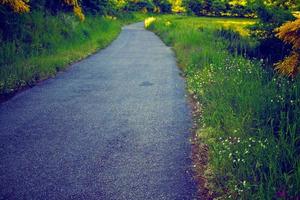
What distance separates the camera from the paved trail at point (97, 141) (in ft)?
A: 13.9

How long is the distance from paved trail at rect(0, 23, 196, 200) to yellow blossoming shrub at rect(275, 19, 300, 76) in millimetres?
2094

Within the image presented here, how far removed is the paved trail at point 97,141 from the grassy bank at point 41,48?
644mm

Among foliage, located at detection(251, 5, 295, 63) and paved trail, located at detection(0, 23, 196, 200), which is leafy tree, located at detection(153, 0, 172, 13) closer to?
paved trail, located at detection(0, 23, 196, 200)

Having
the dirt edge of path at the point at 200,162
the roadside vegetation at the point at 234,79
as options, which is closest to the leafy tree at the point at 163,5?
the roadside vegetation at the point at 234,79

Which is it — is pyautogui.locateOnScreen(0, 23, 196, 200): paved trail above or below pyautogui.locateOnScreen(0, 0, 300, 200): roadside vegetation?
below

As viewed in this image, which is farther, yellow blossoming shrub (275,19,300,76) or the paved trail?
yellow blossoming shrub (275,19,300,76)

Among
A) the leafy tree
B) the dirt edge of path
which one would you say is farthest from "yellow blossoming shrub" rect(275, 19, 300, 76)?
the leafy tree

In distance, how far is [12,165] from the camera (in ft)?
15.7

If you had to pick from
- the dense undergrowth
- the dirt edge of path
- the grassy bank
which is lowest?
the dirt edge of path

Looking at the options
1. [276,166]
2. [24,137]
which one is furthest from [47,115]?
[276,166]

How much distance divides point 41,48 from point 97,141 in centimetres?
913

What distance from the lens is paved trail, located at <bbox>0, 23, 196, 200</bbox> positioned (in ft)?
13.9

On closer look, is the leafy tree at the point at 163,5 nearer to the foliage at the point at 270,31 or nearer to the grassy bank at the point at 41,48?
the grassy bank at the point at 41,48

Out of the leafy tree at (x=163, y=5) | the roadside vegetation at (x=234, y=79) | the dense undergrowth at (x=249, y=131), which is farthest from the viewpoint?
the leafy tree at (x=163, y=5)
